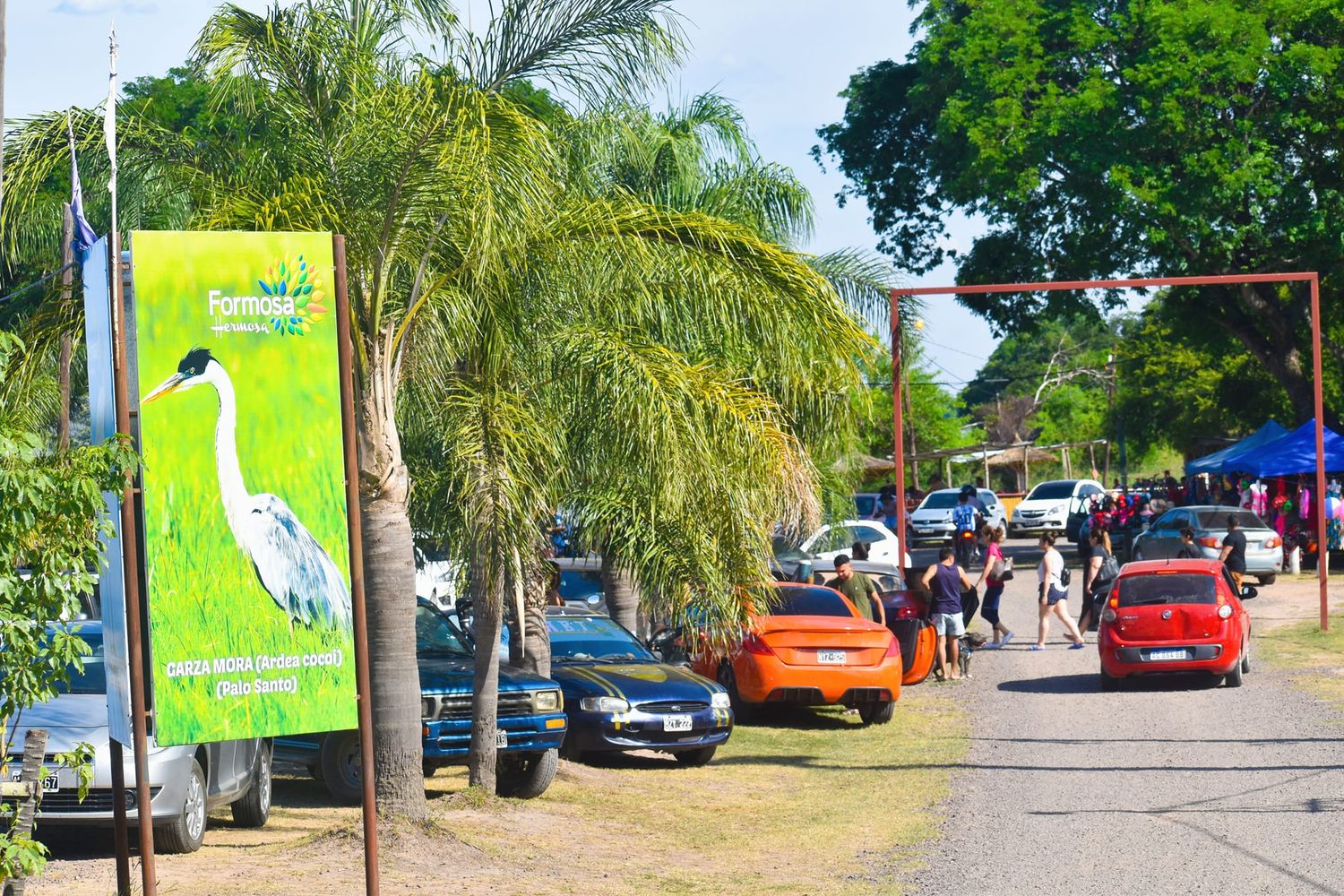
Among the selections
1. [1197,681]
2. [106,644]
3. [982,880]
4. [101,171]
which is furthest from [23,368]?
[1197,681]

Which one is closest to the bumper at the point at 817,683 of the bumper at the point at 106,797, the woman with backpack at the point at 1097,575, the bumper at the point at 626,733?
the bumper at the point at 626,733

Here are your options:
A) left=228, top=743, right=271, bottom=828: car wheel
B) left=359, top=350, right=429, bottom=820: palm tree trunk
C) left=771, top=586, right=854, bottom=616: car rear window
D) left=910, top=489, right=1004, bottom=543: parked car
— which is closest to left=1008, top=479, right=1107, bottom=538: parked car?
left=910, top=489, right=1004, bottom=543: parked car

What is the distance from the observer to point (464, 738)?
42.4ft

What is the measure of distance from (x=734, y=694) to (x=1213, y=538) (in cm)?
1546

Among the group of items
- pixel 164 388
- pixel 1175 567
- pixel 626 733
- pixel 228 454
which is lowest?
pixel 626 733

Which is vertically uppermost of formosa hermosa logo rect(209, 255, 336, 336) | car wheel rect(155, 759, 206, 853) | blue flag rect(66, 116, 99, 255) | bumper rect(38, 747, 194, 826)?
blue flag rect(66, 116, 99, 255)

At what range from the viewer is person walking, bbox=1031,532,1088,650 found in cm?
2223

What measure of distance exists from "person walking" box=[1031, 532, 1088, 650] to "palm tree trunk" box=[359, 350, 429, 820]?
13.3 m

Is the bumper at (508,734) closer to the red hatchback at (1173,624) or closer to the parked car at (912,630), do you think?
the parked car at (912,630)

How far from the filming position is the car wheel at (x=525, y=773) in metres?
13.1

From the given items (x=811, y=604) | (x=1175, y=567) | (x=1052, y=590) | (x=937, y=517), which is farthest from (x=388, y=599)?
(x=937, y=517)

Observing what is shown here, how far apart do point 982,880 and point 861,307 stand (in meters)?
8.56

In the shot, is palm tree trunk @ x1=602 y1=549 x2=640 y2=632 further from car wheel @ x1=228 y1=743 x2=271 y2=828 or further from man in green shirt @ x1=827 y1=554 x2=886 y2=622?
car wheel @ x1=228 y1=743 x2=271 y2=828

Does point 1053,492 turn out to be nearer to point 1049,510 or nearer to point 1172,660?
point 1049,510
